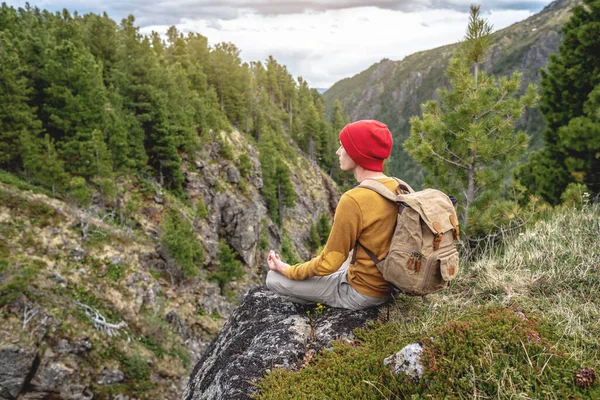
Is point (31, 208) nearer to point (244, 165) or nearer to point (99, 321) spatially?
point (99, 321)

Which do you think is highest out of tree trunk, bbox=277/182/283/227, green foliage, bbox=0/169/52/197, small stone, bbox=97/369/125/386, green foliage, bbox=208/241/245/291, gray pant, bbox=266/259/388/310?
gray pant, bbox=266/259/388/310

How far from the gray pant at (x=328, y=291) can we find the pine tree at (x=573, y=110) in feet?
30.8

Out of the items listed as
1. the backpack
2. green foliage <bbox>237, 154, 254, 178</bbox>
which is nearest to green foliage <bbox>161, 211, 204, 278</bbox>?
green foliage <bbox>237, 154, 254, 178</bbox>

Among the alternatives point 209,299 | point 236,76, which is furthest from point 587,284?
point 236,76

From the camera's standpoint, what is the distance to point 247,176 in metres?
41.8

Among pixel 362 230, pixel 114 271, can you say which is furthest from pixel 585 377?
pixel 114 271

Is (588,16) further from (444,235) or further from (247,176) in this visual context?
(247,176)

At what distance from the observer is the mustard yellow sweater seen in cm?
336

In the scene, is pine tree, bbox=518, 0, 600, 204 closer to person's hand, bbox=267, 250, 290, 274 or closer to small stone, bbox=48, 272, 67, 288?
person's hand, bbox=267, 250, 290, 274

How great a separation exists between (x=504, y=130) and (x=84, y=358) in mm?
16788

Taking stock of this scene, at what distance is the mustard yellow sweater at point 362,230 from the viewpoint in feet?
11.0

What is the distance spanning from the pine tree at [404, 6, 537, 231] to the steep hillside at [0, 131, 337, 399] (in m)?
14.8

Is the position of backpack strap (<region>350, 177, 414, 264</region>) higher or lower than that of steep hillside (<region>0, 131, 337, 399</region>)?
higher

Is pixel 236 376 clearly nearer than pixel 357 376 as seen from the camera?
No
